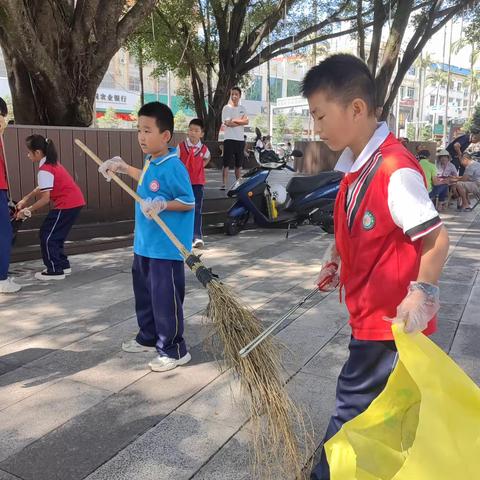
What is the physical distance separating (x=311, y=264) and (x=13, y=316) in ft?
10.4

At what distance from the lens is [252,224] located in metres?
8.28

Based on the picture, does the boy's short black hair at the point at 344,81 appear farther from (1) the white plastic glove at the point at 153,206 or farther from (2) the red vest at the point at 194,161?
(2) the red vest at the point at 194,161

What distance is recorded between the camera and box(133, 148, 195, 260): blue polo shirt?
10.2 ft

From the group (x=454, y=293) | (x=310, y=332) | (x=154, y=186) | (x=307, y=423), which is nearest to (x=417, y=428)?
(x=307, y=423)

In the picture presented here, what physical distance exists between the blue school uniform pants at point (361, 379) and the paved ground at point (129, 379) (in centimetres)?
57

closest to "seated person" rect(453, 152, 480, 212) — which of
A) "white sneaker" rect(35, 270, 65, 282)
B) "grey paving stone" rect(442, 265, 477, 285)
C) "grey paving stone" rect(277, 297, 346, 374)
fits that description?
"grey paving stone" rect(442, 265, 477, 285)

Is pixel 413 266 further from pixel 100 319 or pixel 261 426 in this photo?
pixel 100 319

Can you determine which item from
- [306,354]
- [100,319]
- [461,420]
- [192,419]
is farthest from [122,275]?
[461,420]

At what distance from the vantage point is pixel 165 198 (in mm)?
3131

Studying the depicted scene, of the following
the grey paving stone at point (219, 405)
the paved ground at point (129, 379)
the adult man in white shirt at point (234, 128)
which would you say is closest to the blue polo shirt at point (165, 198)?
the paved ground at point (129, 379)

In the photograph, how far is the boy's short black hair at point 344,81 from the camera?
5.62 ft

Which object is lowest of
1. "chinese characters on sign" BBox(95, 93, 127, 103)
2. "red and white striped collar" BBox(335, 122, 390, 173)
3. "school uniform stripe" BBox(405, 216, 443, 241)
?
"school uniform stripe" BBox(405, 216, 443, 241)

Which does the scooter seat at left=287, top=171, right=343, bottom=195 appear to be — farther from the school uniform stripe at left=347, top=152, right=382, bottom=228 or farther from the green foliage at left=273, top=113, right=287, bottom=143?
the green foliage at left=273, top=113, right=287, bottom=143

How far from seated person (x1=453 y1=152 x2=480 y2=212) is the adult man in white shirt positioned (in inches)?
170
